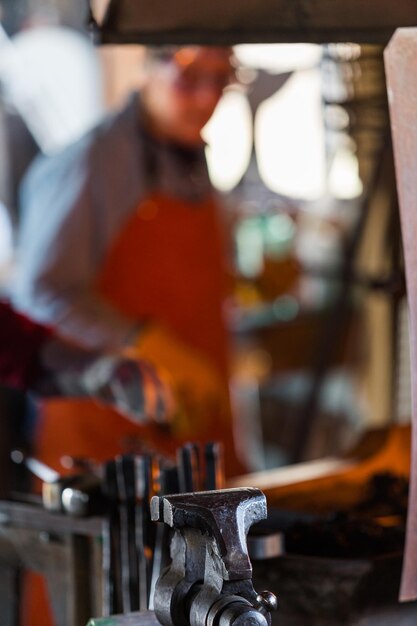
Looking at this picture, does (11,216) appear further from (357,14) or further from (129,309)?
(357,14)

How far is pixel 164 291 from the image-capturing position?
10.2 feet

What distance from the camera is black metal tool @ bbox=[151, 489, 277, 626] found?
93cm

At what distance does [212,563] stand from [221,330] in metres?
2.31

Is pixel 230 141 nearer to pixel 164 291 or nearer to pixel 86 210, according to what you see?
pixel 164 291

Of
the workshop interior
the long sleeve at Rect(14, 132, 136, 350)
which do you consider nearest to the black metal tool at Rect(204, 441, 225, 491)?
the workshop interior

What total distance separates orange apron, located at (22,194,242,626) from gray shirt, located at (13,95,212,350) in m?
0.08

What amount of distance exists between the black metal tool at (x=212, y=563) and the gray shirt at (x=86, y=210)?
4.68 ft

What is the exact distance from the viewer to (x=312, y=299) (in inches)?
197

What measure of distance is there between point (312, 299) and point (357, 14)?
3.80m

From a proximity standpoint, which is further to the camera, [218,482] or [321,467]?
[321,467]

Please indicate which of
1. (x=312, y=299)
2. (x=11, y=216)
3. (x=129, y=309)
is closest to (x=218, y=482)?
(x=129, y=309)

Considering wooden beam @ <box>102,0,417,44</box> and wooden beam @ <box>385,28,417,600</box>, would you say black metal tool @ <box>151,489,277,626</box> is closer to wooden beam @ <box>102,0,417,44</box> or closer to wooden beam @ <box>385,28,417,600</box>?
wooden beam @ <box>385,28,417,600</box>

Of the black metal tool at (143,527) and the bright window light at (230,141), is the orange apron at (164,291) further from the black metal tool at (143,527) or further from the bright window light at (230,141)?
the black metal tool at (143,527)

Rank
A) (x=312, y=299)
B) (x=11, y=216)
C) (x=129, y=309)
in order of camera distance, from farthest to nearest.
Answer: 1. (x=312, y=299)
2. (x=11, y=216)
3. (x=129, y=309)
